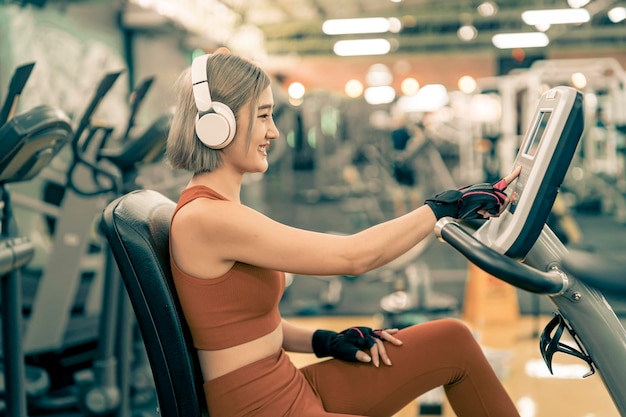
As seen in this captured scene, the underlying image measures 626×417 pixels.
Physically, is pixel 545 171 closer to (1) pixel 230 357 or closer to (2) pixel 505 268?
(2) pixel 505 268

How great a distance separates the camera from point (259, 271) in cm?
139

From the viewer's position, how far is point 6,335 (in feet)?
6.52

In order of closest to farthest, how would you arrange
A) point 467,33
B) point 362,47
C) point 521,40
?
point 521,40 < point 467,33 < point 362,47

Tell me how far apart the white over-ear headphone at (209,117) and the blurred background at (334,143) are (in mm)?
647

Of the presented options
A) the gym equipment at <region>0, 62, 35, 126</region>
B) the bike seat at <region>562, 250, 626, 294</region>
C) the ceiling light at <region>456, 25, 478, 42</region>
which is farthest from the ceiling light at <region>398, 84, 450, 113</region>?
the bike seat at <region>562, 250, 626, 294</region>

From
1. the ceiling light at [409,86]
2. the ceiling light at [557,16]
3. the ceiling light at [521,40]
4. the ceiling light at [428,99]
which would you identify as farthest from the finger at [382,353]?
the ceiling light at [428,99]

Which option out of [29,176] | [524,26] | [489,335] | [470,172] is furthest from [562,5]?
[29,176]

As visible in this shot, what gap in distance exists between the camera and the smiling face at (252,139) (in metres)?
1.42

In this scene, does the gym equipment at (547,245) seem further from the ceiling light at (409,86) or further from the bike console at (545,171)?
the ceiling light at (409,86)

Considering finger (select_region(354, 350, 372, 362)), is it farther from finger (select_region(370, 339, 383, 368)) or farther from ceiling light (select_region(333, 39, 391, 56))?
ceiling light (select_region(333, 39, 391, 56))

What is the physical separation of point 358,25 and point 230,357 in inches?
488

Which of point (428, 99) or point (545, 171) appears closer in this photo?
point (545, 171)

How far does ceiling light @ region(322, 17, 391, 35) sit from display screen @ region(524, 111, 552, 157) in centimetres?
1165

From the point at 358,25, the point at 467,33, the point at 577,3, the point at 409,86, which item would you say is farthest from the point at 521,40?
the point at 358,25
